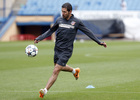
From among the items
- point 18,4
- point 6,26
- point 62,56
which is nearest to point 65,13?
point 62,56

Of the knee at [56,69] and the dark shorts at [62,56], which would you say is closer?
the knee at [56,69]

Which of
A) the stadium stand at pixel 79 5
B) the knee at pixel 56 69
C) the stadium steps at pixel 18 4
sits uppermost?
the knee at pixel 56 69

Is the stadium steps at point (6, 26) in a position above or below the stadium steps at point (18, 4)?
below

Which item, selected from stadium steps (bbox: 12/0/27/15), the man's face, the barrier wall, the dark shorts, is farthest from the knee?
stadium steps (bbox: 12/0/27/15)

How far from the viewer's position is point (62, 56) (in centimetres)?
750

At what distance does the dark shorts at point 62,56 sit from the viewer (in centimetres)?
743

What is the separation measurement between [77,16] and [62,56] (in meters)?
32.8

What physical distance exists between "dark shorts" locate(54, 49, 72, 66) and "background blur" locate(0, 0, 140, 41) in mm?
31732

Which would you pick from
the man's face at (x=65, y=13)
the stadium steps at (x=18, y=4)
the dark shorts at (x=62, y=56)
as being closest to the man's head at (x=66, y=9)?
the man's face at (x=65, y=13)

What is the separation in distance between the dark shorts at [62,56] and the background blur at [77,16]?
104 feet

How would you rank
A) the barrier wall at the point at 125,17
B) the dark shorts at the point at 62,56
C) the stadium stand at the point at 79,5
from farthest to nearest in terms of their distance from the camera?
the stadium stand at the point at 79,5
the barrier wall at the point at 125,17
the dark shorts at the point at 62,56

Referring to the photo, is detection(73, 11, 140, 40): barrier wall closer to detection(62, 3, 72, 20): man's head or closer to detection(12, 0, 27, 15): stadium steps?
detection(12, 0, 27, 15): stadium steps

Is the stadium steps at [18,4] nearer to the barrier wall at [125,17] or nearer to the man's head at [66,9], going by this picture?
the barrier wall at [125,17]

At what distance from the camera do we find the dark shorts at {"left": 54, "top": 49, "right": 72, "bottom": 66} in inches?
293
